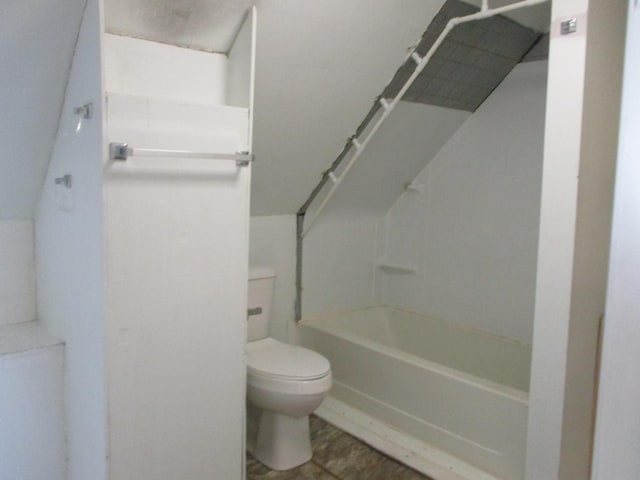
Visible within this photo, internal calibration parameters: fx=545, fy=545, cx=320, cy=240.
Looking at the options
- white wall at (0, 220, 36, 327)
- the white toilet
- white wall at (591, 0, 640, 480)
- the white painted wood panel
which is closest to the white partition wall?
the white painted wood panel

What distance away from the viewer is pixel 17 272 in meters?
2.21

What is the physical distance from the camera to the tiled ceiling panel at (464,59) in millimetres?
2469

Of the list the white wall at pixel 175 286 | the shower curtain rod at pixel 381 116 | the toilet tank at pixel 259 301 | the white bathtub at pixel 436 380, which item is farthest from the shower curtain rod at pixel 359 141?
the white wall at pixel 175 286

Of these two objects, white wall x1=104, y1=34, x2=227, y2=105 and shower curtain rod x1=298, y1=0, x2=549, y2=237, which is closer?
white wall x1=104, y1=34, x2=227, y2=105

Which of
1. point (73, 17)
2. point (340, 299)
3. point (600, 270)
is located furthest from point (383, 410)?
point (73, 17)

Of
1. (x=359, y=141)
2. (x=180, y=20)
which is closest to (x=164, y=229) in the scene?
(x=180, y=20)

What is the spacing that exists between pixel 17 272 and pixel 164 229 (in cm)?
84

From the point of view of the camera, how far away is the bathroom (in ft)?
5.62

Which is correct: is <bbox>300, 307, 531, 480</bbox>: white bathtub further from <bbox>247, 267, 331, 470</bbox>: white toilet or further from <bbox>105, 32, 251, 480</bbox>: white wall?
<bbox>105, 32, 251, 480</bbox>: white wall

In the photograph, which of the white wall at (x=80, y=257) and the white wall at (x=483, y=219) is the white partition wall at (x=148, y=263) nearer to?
the white wall at (x=80, y=257)

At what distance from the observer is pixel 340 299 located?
3500mm

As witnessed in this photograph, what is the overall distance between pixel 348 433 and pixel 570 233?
1.52 metres

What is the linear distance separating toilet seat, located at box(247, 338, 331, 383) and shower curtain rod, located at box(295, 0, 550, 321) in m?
0.67

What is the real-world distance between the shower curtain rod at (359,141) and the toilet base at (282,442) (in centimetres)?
87
